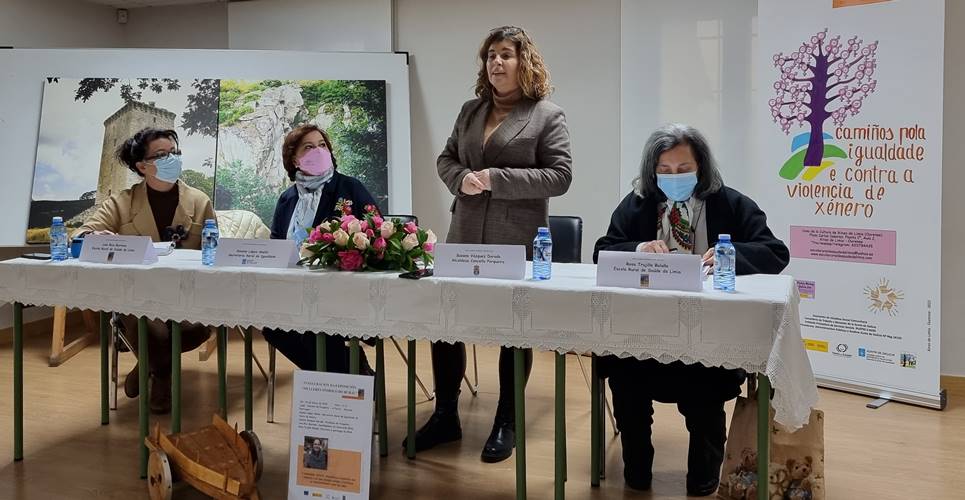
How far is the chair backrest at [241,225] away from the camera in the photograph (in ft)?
16.4

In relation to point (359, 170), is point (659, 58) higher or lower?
higher

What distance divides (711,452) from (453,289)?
1043 millimetres

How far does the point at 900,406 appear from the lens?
12.7ft

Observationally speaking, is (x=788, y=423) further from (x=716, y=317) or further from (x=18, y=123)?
(x=18, y=123)

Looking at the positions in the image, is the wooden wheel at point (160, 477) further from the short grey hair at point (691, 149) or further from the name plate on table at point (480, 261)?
the short grey hair at point (691, 149)

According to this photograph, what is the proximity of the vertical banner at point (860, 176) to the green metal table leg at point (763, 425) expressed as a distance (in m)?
2.12

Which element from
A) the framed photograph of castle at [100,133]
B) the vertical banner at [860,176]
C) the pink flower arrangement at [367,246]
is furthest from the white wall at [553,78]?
the pink flower arrangement at [367,246]

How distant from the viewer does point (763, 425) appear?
2131 millimetres

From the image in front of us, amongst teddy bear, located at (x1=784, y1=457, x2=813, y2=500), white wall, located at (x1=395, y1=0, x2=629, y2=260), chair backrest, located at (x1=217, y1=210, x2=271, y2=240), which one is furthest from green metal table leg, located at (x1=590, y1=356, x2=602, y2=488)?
chair backrest, located at (x1=217, y1=210, x2=271, y2=240)

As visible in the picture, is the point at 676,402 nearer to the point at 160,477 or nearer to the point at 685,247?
the point at 685,247

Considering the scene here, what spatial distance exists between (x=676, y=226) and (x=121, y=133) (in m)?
3.88

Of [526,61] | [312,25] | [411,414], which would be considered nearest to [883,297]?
[526,61]

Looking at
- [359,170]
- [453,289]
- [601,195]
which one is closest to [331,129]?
[359,170]

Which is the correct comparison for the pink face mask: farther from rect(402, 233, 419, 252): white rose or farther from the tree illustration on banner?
the tree illustration on banner
